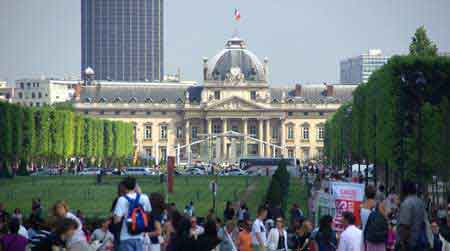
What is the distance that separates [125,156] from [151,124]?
34006mm

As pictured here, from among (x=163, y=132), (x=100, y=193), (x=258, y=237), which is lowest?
(x=100, y=193)

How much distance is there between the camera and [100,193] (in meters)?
60.0

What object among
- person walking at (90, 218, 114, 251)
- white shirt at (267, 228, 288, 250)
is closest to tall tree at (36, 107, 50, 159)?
white shirt at (267, 228, 288, 250)

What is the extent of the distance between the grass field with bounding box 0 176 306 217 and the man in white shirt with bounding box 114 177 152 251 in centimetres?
2416

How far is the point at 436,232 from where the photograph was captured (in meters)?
23.5

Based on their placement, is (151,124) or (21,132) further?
(151,124)

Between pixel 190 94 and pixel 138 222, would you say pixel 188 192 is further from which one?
pixel 190 94

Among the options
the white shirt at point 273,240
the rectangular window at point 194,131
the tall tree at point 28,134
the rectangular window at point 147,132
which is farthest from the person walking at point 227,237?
the rectangular window at point 194,131

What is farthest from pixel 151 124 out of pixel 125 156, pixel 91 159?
pixel 91 159

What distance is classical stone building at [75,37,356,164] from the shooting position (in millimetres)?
169250

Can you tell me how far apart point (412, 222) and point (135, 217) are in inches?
140

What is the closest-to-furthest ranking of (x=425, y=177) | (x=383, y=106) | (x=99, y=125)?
(x=425, y=177)
(x=383, y=106)
(x=99, y=125)

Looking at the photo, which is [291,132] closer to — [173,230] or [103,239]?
[103,239]

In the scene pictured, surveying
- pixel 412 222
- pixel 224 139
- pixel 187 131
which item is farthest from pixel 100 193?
pixel 187 131
